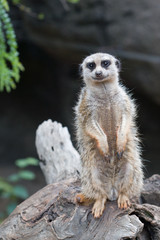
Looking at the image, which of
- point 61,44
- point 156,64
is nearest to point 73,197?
point 156,64

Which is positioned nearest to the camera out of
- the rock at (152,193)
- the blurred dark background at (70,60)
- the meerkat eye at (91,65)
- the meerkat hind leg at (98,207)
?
the meerkat hind leg at (98,207)

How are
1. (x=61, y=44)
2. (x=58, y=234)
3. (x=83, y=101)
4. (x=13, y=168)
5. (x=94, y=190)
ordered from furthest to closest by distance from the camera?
(x=13, y=168), (x=61, y=44), (x=83, y=101), (x=94, y=190), (x=58, y=234)

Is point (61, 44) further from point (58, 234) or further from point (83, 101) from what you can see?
point (58, 234)

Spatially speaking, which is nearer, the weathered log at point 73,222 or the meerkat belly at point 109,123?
the weathered log at point 73,222

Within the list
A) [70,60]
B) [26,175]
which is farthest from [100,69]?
[70,60]

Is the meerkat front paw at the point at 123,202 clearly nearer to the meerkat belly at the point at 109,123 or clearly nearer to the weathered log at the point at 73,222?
the weathered log at the point at 73,222

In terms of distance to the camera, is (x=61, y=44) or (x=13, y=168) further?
(x=13, y=168)

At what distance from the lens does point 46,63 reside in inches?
326

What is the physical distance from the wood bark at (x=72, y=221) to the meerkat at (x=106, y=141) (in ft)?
0.26

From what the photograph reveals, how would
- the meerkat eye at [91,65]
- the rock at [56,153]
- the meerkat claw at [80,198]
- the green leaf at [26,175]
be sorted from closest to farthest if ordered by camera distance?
the meerkat claw at [80,198], the meerkat eye at [91,65], the rock at [56,153], the green leaf at [26,175]

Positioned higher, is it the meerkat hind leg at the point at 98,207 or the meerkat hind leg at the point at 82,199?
the meerkat hind leg at the point at 82,199

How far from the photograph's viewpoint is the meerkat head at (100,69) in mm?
2805

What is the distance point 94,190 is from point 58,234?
1.44ft

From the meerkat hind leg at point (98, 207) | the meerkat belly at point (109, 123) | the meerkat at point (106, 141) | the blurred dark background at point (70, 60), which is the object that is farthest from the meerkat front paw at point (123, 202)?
the blurred dark background at point (70, 60)
